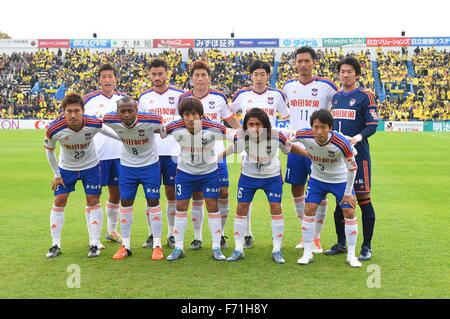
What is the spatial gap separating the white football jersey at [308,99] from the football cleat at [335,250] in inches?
65.8

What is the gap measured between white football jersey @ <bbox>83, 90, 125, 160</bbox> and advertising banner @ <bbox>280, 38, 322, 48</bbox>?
1576 inches

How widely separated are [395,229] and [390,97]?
35.9m

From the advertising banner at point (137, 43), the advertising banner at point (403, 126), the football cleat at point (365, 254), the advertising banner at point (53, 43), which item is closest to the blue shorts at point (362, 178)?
the football cleat at point (365, 254)

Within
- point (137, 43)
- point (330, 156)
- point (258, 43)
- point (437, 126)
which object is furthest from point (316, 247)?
point (137, 43)

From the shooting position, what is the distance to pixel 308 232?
5957mm

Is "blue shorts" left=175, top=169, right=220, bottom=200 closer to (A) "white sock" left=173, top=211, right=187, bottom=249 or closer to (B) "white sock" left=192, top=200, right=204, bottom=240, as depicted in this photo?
(A) "white sock" left=173, top=211, right=187, bottom=249

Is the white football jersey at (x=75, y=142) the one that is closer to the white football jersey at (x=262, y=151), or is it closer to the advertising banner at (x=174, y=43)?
the white football jersey at (x=262, y=151)

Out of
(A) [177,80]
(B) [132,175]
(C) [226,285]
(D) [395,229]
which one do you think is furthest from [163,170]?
(A) [177,80]

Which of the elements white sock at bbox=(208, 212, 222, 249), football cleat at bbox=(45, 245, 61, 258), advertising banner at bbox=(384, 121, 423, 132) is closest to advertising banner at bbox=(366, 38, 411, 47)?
advertising banner at bbox=(384, 121, 423, 132)

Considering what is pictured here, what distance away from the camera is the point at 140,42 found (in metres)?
47.1

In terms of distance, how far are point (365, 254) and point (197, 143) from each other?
97.9 inches

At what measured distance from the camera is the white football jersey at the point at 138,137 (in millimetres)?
6070

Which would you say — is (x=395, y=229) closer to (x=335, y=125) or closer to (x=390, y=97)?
(x=335, y=125)

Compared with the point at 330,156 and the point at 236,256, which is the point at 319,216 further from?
the point at 236,256
